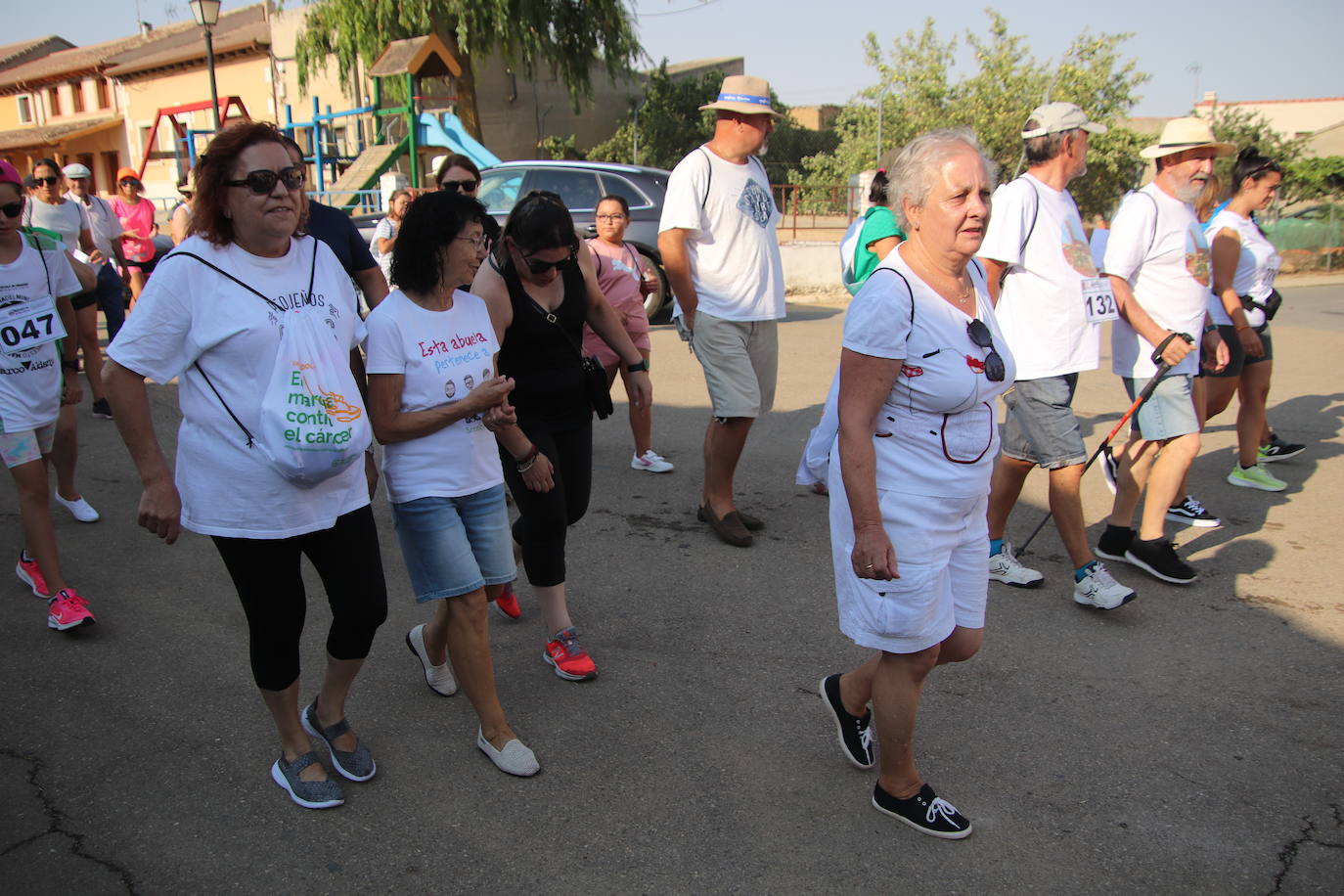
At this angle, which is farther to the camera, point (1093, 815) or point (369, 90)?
point (369, 90)

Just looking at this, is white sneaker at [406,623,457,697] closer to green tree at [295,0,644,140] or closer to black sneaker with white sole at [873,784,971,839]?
black sneaker with white sole at [873,784,971,839]

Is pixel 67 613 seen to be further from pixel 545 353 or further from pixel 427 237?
pixel 427 237

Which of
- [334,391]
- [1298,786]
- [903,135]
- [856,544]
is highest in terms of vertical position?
[903,135]

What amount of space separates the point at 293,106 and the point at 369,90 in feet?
16.0

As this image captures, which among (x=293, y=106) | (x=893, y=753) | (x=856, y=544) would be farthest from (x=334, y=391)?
(x=293, y=106)

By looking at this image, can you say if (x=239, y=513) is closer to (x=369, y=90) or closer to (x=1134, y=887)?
(x=1134, y=887)

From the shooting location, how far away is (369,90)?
87.3 ft

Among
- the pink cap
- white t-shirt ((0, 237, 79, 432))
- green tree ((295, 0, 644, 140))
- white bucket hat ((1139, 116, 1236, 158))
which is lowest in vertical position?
white t-shirt ((0, 237, 79, 432))

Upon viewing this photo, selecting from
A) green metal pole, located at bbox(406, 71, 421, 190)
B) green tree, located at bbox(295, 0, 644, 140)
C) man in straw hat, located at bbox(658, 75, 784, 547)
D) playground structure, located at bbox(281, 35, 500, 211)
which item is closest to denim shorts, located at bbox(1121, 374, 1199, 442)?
man in straw hat, located at bbox(658, 75, 784, 547)

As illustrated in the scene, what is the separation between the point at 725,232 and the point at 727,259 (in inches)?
5.4

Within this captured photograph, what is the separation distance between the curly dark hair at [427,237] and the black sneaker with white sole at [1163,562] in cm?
345

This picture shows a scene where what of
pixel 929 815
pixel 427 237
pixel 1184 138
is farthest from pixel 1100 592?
pixel 427 237

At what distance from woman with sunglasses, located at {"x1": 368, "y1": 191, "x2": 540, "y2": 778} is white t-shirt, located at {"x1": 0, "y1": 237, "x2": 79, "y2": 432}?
2137mm

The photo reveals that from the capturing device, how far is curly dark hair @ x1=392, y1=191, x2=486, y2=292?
2.95m
